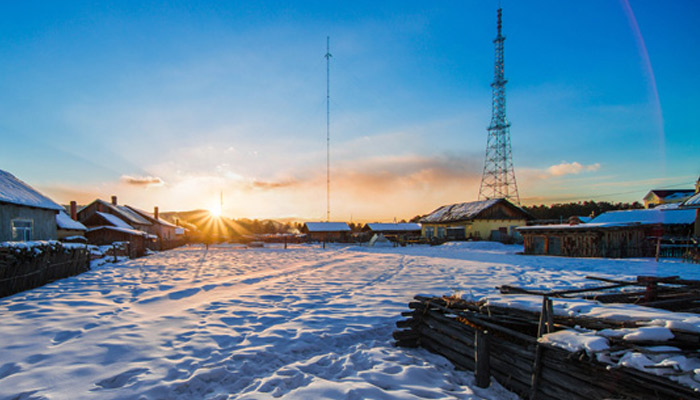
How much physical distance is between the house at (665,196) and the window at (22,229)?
77139mm

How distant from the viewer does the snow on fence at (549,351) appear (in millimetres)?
3354

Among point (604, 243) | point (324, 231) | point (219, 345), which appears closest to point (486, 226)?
point (604, 243)

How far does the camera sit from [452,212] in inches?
1775

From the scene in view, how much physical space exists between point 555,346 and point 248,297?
8.70 meters

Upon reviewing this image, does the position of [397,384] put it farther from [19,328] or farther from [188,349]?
[19,328]

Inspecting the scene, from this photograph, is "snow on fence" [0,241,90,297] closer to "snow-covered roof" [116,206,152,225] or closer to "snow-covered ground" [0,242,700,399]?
"snow-covered ground" [0,242,700,399]

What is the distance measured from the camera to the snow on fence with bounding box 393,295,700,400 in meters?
3.35

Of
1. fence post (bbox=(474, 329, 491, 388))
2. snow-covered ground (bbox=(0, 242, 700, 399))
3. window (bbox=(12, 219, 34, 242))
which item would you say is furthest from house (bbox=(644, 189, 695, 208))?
window (bbox=(12, 219, 34, 242))

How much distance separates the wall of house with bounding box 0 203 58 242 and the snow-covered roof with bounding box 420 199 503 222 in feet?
128

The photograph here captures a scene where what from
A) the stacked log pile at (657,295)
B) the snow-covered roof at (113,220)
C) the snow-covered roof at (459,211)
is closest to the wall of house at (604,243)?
the snow-covered roof at (459,211)

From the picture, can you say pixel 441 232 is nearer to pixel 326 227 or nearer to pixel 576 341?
pixel 326 227

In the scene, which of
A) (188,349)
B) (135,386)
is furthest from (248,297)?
(135,386)

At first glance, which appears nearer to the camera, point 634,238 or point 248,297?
point 248,297

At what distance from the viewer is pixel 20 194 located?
20359 millimetres
